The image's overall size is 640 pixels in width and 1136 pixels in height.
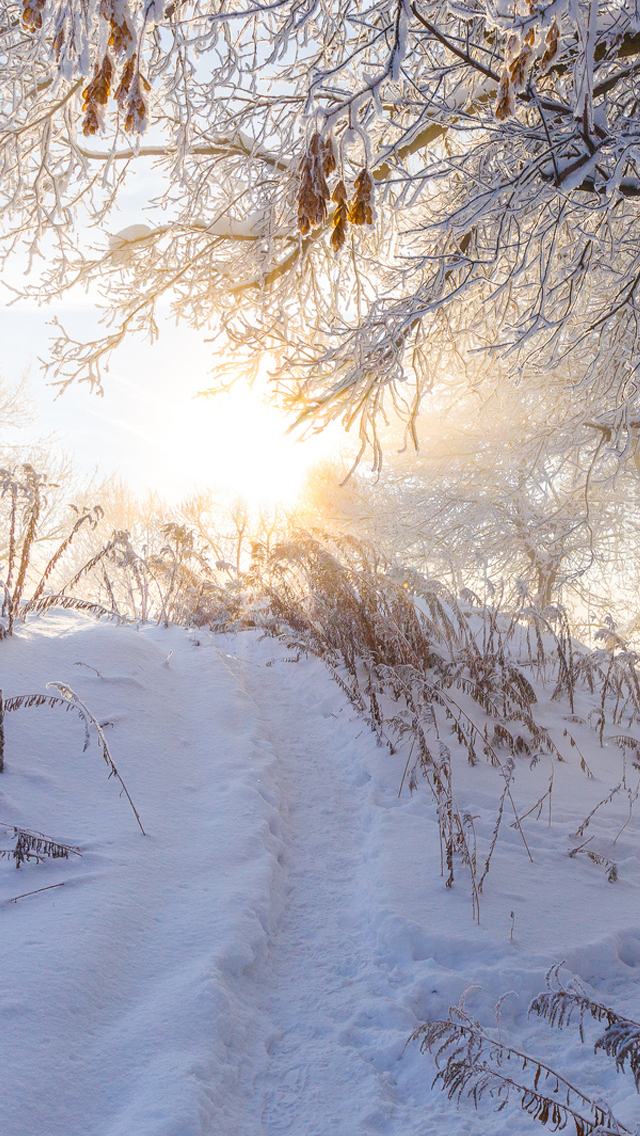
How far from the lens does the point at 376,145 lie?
4.39 meters

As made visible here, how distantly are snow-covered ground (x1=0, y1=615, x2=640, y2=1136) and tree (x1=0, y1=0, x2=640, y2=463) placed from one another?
1917mm

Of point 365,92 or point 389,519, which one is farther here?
point 389,519

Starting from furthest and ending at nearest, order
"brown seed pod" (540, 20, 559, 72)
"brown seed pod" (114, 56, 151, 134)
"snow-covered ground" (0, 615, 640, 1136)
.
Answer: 1. "brown seed pod" (540, 20, 559, 72)
2. "brown seed pod" (114, 56, 151, 134)
3. "snow-covered ground" (0, 615, 640, 1136)

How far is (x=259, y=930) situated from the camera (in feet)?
6.14

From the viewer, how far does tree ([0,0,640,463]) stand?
1.83m

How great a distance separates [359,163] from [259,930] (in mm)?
3606

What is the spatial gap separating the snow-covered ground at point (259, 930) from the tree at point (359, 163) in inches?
75.5

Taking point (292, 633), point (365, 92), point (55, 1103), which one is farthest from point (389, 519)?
point (55, 1103)

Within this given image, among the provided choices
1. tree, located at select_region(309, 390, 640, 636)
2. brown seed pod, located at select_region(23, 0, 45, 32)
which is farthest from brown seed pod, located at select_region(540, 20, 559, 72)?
tree, located at select_region(309, 390, 640, 636)

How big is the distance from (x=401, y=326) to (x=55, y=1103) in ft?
10.2

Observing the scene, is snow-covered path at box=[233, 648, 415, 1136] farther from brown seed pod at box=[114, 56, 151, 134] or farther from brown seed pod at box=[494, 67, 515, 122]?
brown seed pod at box=[494, 67, 515, 122]

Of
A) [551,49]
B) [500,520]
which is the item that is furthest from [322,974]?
[500,520]

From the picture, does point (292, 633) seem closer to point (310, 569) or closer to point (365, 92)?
point (310, 569)

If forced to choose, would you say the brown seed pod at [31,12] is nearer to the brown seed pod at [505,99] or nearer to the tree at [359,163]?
the tree at [359,163]
